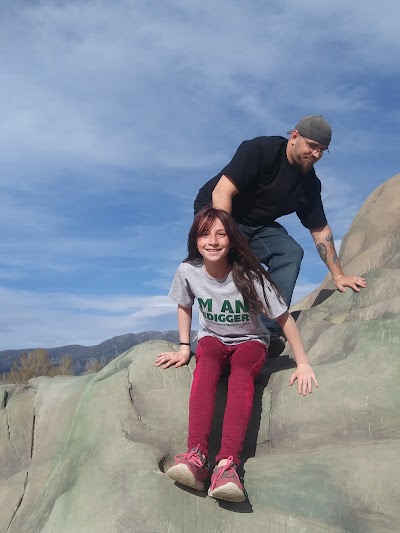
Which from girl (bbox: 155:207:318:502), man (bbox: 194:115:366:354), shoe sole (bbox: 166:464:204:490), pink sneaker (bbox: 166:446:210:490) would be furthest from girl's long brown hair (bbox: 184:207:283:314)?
shoe sole (bbox: 166:464:204:490)

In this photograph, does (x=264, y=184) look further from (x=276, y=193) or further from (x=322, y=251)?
(x=322, y=251)

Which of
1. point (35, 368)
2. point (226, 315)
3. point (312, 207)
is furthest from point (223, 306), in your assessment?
point (35, 368)

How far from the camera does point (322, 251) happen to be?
6.14 meters

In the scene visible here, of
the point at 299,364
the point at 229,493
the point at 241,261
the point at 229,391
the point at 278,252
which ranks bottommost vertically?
the point at 229,493

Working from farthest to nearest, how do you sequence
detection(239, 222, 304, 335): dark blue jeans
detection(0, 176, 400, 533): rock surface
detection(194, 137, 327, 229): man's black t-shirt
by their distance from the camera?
1. detection(239, 222, 304, 335): dark blue jeans
2. detection(194, 137, 327, 229): man's black t-shirt
3. detection(0, 176, 400, 533): rock surface

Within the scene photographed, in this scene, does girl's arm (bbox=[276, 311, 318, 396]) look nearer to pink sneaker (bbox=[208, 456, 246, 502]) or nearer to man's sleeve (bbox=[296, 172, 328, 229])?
pink sneaker (bbox=[208, 456, 246, 502])

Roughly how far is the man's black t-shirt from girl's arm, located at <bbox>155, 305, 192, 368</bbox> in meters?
1.29

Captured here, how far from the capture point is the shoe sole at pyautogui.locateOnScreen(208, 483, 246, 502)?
3.38 meters

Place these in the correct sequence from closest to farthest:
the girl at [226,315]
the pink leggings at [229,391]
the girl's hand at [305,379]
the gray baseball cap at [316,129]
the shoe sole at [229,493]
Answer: the shoe sole at [229,493] < the pink leggings at [229,391] < the girl at [226,315] < the girl's hand at [305,379] < the gray baseball cap at [316,129]

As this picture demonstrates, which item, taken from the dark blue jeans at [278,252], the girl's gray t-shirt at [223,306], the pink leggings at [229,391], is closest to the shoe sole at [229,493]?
the pink leggings at [229,391]

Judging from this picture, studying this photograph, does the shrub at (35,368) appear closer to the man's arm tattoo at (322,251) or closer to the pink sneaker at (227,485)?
→ the man's arm tattoo at (322,251)

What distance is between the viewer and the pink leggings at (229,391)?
3709mm

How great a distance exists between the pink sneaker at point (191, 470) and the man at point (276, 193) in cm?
175

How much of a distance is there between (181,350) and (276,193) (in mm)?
1760
